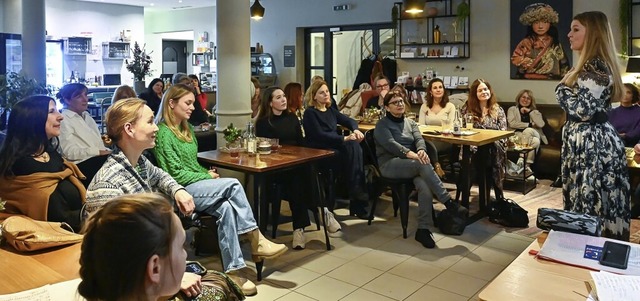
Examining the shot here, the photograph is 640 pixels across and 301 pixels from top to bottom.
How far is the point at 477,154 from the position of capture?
199 inches

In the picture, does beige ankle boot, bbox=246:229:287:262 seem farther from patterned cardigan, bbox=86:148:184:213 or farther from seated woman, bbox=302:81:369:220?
seated woman, bbox=302:81:369:220

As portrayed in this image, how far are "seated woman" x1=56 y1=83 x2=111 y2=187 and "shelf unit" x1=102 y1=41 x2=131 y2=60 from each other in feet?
31.0

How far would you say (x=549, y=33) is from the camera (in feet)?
24.1

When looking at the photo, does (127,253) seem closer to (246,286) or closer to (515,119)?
(246,286)

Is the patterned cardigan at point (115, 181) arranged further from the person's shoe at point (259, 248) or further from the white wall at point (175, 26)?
the white wall at point (175, 26)

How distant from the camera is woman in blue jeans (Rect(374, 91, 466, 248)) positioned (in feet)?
14.4

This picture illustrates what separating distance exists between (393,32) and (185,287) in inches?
306

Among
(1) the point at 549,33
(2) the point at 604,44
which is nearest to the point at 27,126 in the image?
(2) the point at 604,44

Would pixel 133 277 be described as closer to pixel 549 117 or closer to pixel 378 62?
pixel 549 117

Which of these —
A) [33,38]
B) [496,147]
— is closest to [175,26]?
[33,38]

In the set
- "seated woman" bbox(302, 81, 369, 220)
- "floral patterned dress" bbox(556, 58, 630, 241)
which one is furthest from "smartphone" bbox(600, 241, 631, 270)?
"seated woman" bbox(302, 81, 369, 220)

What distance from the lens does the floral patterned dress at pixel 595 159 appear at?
2969 millimetres

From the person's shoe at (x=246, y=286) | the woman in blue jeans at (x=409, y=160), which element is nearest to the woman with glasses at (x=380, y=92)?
the woman in blue jeans at (x=409, y=160)

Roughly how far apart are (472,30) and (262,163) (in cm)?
546
